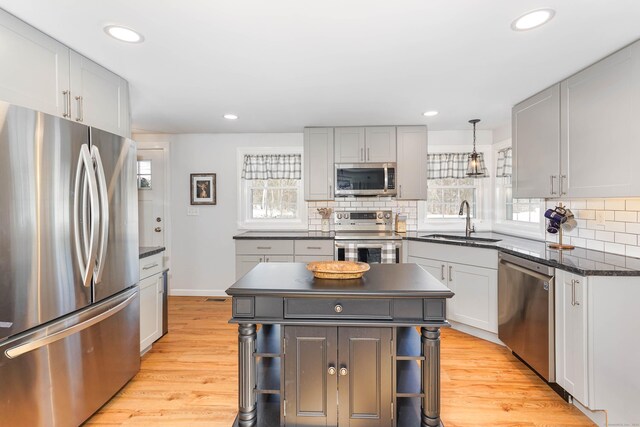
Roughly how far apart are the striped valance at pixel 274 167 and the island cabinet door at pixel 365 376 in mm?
2998

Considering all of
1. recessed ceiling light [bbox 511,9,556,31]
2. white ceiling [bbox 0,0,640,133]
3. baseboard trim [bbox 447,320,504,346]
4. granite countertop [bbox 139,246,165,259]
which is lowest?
baseboard trim [bbox 447,320,504,346]

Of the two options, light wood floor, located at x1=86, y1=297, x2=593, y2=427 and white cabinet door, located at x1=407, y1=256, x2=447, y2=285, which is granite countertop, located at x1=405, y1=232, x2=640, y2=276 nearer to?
white cabinet door, located at x1=407, y1=256, x2=447, y2=285

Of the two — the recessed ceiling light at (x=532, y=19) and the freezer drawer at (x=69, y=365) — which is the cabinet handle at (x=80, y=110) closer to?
the freezer drawer at (x=69, y=365)

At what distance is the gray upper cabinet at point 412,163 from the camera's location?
3.89 meters

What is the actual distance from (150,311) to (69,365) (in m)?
1.03

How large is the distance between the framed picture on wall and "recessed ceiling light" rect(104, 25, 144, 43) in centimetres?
262

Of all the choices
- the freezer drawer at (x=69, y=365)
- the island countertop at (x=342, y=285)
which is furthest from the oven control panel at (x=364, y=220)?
the freezer drawer at (x=69, y=365)

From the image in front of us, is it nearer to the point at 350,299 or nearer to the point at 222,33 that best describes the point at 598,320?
the point at 350,299

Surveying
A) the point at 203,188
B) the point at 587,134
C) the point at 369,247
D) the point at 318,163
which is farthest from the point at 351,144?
the point at 587,134

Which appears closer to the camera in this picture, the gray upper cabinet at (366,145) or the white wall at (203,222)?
the gray upper cabinet at (366,145)

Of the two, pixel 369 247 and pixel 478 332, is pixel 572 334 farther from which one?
pixel 369 247

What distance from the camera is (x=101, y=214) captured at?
1.86m

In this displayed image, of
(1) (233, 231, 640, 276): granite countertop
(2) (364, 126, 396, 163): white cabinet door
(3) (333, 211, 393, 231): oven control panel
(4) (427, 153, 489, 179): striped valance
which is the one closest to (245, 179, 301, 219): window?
(3) (333, 211, 393, 231): oven control panel

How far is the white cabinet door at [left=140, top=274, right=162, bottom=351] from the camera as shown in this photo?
8.56 ft
